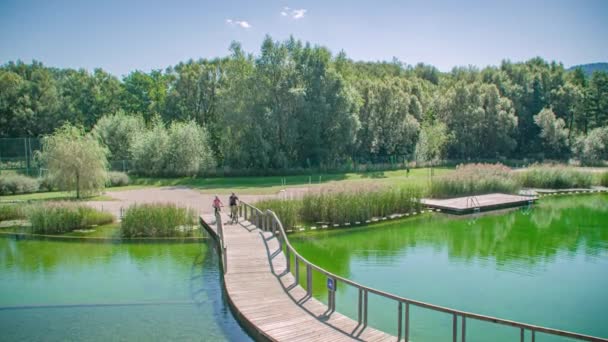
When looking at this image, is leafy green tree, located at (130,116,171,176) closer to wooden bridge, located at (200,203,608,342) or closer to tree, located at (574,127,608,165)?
wooden bridge, located at (200,203,608,342)

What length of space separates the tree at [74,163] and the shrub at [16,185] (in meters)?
6.70

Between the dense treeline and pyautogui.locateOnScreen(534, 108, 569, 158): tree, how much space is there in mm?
154

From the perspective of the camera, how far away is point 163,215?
2311 cm

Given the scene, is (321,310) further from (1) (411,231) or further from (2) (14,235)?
(2) (14,235)

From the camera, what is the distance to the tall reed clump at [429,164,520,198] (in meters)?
35.3

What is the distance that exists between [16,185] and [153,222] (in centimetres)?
2165


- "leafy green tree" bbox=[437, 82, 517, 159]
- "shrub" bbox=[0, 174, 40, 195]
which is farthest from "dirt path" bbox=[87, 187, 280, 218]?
"leafy green tree" bbox=[437, 82, 517, 159]

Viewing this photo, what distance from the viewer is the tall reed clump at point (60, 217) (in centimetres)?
2383

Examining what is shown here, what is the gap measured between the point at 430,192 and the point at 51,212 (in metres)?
24.4

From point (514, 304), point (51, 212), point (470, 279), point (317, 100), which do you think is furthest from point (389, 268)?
point (317, 100)

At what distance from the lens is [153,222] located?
75.1 ft

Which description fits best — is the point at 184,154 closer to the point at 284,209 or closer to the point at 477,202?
the point at 284,209

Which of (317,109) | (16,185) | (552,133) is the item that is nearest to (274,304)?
(16,185)

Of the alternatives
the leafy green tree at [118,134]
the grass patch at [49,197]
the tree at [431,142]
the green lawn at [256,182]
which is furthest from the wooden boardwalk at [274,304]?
the tree at [431,142]
